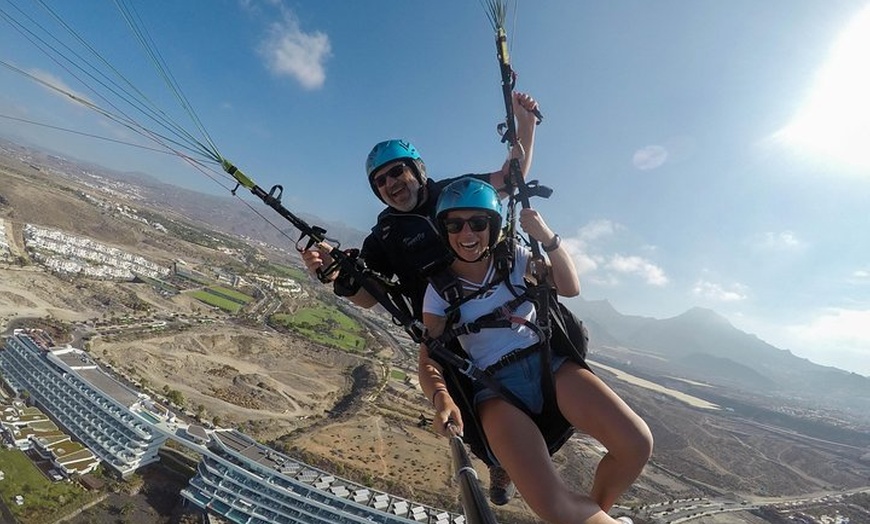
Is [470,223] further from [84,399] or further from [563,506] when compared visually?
[84,399]

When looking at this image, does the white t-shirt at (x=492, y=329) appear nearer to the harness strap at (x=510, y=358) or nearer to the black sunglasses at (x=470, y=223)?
the harness strap at (x=510, y=358)

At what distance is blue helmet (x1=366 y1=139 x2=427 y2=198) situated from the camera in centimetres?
390

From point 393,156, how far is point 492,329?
73.1 inches

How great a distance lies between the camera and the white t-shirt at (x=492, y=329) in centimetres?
308

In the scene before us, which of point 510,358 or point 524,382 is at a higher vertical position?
point 510,358

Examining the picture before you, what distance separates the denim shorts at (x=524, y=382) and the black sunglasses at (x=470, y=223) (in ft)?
3.31

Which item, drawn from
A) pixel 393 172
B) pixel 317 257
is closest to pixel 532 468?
pixel 317 257

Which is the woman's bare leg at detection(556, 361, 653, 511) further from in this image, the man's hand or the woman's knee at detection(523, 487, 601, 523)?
the man's hand

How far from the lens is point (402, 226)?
4.04m

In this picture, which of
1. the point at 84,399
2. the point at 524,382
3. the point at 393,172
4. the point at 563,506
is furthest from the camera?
the point at 84,399

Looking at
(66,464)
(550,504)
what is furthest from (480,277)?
(66,464)

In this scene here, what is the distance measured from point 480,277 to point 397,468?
93.0 ft

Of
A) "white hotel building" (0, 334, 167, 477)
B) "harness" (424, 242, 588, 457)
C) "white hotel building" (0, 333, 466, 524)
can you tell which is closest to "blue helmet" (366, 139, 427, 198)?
"harness" (424, 242, 588, 457)

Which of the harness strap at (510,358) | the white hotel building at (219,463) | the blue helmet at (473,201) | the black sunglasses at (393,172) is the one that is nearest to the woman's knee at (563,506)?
the harness strap at (510,358)
